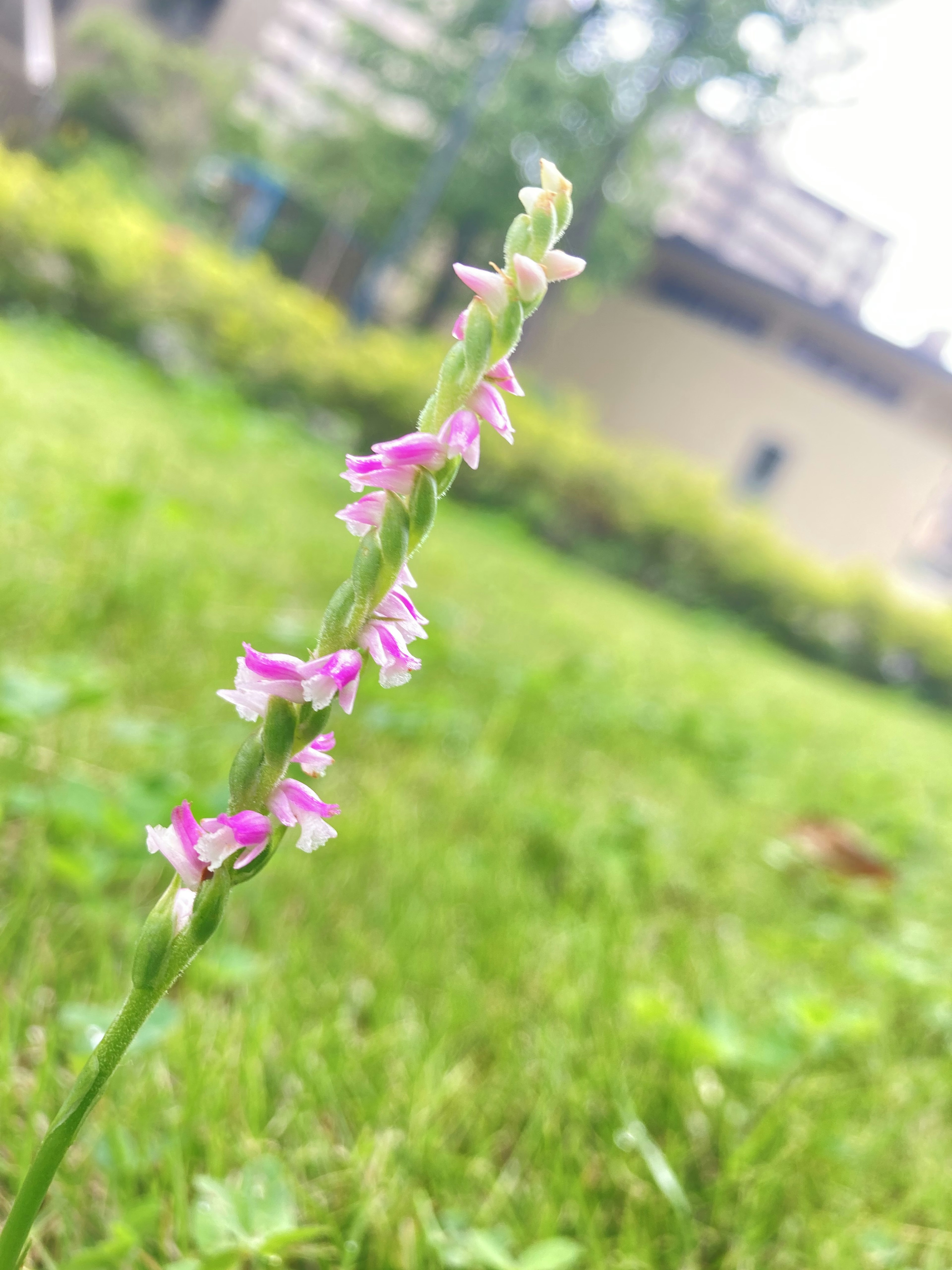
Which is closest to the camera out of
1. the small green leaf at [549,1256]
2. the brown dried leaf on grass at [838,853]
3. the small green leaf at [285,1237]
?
the small green leaf at [285,1237]

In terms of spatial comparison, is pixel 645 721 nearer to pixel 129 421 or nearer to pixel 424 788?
pixel 424 788

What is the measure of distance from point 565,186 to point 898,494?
2753 cm

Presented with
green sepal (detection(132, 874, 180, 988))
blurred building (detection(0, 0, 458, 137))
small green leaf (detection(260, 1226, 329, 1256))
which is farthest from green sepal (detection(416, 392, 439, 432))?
blurred building (detection(0, 0, 458, 137))

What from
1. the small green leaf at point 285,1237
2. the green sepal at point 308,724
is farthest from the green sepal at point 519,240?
the small green leaf at point 285,1237

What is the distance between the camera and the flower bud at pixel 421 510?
1.40 feet

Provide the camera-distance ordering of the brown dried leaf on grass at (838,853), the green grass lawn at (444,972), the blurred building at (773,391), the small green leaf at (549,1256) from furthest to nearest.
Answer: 1. the blurred building at (773,391)
2. the brown dried leaf on grass at (838,853)
3. the green grass lawn at (444,972)
4. the small green leaf at (549,1256)

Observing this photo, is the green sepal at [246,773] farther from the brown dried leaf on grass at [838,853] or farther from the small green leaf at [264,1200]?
the brown dried leaf on grass at [838,853]

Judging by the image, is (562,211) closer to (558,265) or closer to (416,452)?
(558,265)

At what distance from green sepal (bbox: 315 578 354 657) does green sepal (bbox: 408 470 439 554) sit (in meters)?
0.03

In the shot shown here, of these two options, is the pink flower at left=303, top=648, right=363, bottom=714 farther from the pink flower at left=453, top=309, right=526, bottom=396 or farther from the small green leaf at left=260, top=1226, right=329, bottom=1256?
the small green leaf at left=260, top=1226, right=329, bottom=1256

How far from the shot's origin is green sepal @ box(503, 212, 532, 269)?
0.45 meters

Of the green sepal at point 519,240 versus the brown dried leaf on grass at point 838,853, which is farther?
the brown dried leaf on grass at point 838,853

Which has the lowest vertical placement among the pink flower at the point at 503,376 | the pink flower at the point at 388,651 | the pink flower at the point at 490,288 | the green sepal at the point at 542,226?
the pink flower at the point at 388,651

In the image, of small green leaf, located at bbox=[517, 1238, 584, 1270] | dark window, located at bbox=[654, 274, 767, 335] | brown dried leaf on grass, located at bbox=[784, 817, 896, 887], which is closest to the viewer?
small green leaf, located at bbox=[517, 1238, 584, 1270]
